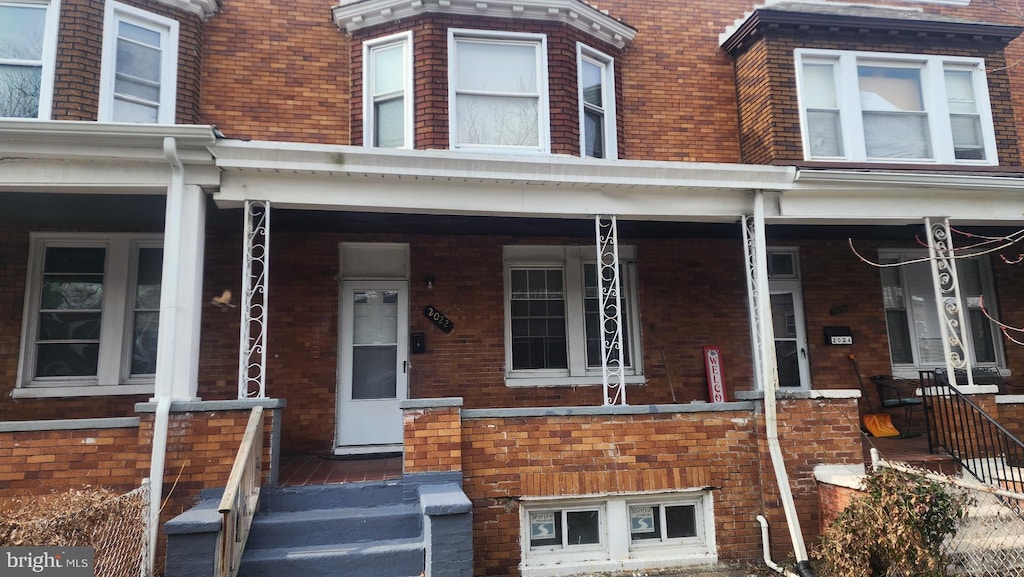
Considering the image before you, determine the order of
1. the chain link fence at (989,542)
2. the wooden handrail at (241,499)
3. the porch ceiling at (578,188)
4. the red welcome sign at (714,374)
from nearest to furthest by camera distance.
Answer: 1. the wooden handrail at (241,499)
2. the chain link fence at (989,542)
3. the porch ceiling at (578,188)
4. the red welcome sign at (714,374)

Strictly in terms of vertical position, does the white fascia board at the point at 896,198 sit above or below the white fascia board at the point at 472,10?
below

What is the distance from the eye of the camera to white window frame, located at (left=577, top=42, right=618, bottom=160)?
8.01 metres

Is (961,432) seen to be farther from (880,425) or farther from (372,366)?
(372,366)

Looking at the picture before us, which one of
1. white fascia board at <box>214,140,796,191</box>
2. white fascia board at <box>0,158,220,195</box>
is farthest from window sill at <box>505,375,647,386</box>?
white fascia board at <box>0,158,220,195</box>

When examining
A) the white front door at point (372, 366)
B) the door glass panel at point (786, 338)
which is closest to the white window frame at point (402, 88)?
the white front door at point (372, 366)

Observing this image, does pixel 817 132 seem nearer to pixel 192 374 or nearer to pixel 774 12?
pixel 774 12

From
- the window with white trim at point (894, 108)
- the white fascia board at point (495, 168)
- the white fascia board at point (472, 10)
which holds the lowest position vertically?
the white fascia board at point (495, 168)

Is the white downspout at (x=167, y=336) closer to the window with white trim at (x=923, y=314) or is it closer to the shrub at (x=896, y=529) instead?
the shrub at (x=896, y=529)

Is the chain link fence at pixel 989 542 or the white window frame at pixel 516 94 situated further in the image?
the white window frame at pixel 516 94

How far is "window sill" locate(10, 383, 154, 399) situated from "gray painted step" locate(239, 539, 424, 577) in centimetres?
342

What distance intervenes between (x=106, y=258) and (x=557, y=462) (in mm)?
5967

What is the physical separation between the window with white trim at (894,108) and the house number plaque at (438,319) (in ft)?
17.5

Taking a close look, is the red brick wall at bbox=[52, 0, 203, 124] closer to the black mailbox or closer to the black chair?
the black mailbox

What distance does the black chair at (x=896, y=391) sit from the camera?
8.30 m
